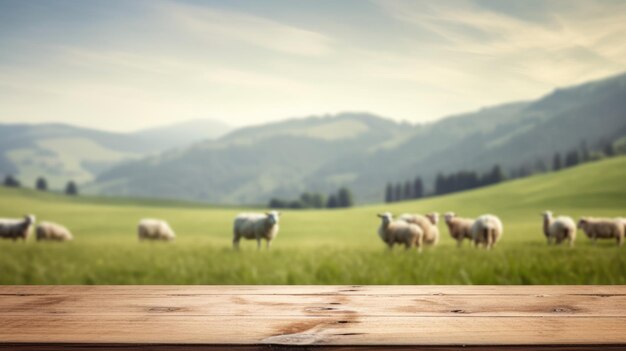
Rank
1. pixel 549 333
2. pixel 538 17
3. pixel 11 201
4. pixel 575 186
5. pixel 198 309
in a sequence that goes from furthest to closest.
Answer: pixel 11 201
pixel 575 186
pixel 538 17
pixel 198 309
pixel 549 333

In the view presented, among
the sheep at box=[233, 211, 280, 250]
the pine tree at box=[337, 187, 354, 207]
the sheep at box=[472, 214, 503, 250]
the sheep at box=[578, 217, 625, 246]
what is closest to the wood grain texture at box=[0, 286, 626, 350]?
the sheep at box=[578, 217, 625, 246]

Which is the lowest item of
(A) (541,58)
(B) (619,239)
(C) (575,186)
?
(B) (619,239)

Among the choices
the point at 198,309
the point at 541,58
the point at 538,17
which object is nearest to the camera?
the point at 198,309

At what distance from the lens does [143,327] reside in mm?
1125

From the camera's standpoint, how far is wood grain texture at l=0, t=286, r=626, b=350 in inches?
39.8

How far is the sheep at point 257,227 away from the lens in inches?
399

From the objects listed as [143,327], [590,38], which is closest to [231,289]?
[143,327]

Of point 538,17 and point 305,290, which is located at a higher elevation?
point 538,17

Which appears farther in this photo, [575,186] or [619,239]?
[575,186]

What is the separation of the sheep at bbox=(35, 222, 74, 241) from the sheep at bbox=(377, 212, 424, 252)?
12456 millimetres

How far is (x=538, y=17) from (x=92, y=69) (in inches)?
297

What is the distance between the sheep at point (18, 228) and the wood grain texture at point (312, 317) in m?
17.2

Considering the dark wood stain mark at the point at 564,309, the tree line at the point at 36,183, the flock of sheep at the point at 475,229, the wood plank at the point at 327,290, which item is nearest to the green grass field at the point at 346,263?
the flock of sheep at the point at 475,229

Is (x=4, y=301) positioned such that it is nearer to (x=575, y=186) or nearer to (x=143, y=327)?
(x=143, y=327)
